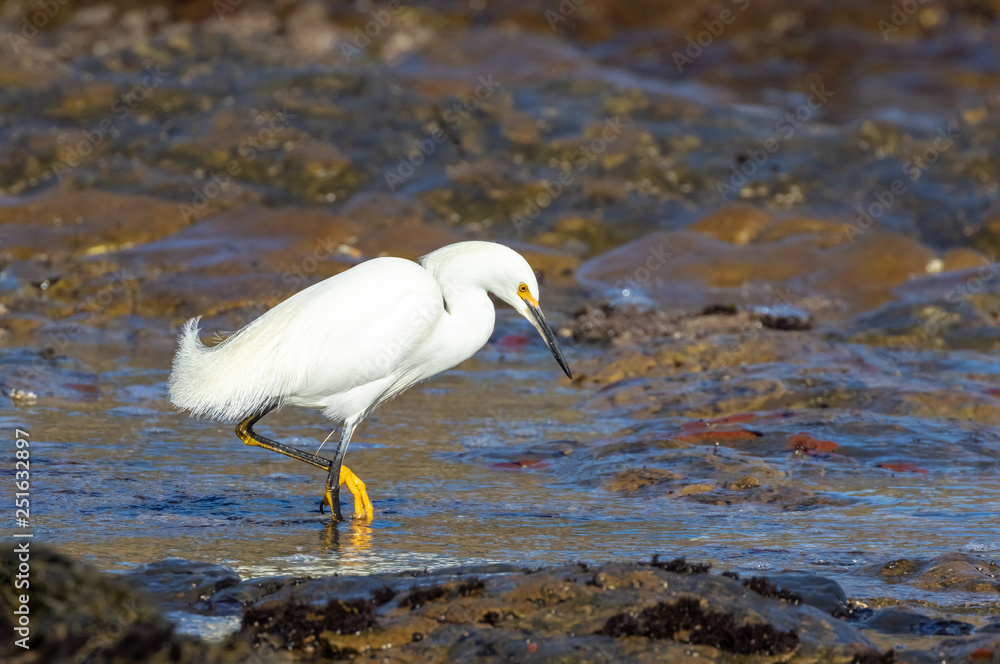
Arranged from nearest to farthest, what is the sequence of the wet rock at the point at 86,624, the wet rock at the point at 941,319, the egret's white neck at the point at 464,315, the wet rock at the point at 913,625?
the wet rock at the point at 86,624, the wet rock at the point at 913,625, the egret's white neck at the point at 464,315, the wet rock at the point at 941,319

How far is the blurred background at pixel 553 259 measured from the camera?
22.2 feet

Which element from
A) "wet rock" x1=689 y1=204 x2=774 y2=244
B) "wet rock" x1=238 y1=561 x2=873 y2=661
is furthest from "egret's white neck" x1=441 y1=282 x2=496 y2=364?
"wet rock" x1=689 y1=204 x2=774 y2=244

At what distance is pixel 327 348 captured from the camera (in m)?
6.67

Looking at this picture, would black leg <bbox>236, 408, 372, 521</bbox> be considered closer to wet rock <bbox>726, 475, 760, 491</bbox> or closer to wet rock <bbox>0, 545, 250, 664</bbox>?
wet rock <bbox>726, 475, 760, 491</bbox>

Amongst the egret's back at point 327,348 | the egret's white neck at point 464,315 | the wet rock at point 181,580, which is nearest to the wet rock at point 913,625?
the egret's white neck at point 464,315

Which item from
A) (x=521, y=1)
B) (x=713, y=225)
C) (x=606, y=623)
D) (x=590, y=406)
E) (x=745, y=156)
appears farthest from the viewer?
(x=521, y=1)

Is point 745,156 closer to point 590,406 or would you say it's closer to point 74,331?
point 590,406

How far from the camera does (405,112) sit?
18500 millimetres

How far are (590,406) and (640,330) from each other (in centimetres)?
232

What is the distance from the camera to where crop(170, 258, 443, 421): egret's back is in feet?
21.7

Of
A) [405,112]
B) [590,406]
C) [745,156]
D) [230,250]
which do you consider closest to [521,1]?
[405,112]

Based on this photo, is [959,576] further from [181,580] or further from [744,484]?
[181,580]

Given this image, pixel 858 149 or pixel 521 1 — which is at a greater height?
pixel 521 1

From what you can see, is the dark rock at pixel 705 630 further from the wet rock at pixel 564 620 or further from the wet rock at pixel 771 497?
the wet rock at pixel 771 497
